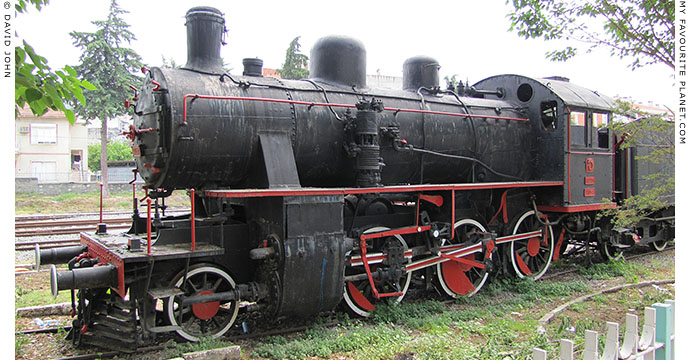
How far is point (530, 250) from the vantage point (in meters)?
9.32

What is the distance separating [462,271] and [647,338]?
4441 mm

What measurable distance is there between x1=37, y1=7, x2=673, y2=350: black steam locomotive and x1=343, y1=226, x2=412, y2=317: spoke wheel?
0.03 meters

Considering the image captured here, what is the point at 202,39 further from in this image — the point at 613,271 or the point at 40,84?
the point at 613,271

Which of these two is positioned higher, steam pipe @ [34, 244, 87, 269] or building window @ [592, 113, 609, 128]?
building window @ [592, 113, 609, 128]

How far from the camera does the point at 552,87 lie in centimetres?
939

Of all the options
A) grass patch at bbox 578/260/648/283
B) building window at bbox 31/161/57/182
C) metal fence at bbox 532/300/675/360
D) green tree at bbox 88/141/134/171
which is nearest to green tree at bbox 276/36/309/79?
grass patch at bbox 578/260/648/283

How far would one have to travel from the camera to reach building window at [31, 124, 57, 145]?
1427 inches

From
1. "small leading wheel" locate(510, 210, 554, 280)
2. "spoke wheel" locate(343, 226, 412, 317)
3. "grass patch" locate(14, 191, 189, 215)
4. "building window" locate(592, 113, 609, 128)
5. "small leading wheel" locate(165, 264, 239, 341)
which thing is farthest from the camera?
"grass patch" locate(14, 191, 189, 215)

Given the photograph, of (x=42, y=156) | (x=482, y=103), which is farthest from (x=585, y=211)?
(x=42, y=156)

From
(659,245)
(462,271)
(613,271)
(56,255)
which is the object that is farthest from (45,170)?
(659,245)

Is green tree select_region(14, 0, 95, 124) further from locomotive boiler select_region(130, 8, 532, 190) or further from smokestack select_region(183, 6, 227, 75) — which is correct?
smokestack select_region(183, 6, 227, 75)

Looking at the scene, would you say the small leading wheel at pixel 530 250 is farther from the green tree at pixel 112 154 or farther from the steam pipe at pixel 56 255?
the green tree at pixel 112 154

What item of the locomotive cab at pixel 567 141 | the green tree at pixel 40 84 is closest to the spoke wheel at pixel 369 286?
the locomotive cab at pixel 567 141

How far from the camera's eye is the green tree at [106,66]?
999 inches
